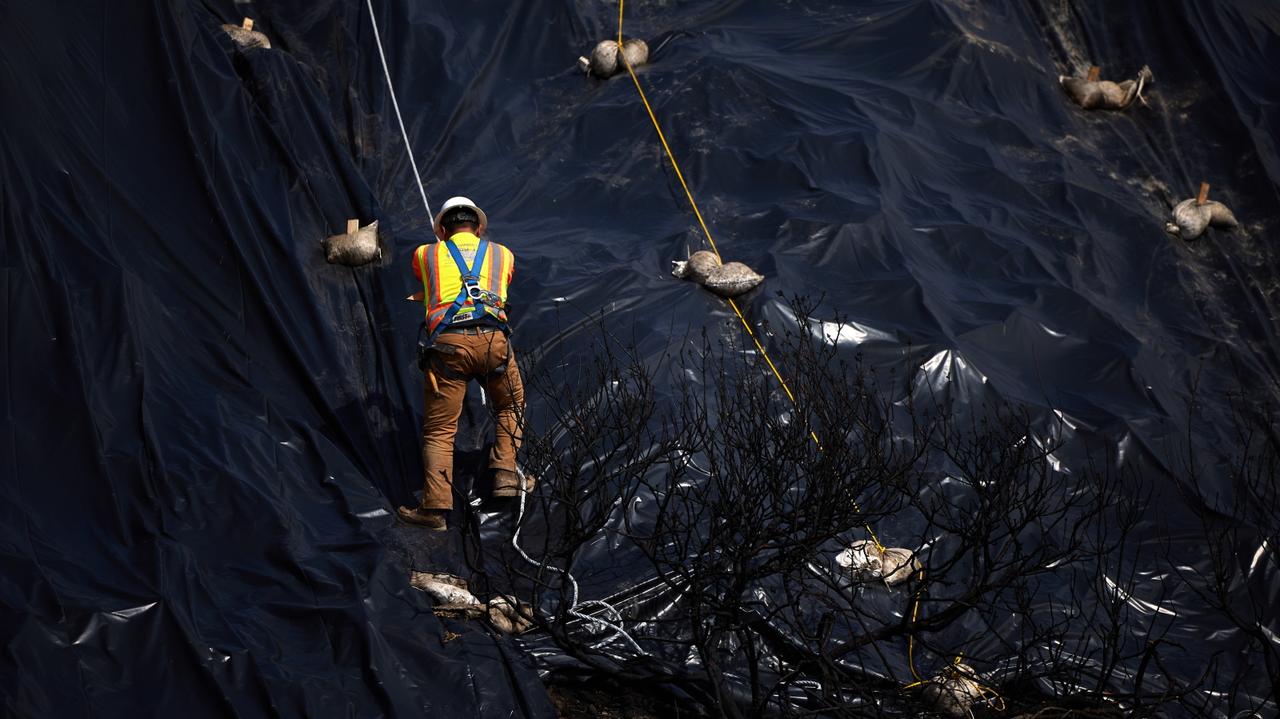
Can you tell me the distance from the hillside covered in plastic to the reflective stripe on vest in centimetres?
85

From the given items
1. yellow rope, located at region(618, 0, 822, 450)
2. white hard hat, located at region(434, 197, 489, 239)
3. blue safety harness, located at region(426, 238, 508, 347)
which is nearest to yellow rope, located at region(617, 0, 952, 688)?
yellow rope, located at region(618, 0, 822, 450)

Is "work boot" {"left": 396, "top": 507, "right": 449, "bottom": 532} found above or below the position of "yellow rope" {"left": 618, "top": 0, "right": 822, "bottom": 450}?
below

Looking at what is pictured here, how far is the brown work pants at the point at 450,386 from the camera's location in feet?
20.7

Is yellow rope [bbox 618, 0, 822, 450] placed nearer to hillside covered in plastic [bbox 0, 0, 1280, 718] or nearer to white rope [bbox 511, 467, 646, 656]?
hillside covered in plastic [bbox 0, 0, 1280, 718]

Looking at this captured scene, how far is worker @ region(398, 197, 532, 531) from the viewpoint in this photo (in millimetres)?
6316

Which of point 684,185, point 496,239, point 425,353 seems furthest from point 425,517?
point 684,185

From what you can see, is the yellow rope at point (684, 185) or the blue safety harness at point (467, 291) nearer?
the blue safety harness at point (467, 291)

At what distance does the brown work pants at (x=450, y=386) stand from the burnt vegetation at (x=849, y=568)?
303 millimetres

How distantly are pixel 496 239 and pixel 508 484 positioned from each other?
7.89 ft

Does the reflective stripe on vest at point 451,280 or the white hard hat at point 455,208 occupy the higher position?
the white hard hat at point 455,208

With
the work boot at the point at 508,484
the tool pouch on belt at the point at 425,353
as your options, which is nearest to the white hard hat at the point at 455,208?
the tool pouch on belt at the point at 425,353

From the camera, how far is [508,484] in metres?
6.58

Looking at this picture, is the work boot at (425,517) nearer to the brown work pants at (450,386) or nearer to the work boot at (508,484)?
the brown work pants at (450,386)

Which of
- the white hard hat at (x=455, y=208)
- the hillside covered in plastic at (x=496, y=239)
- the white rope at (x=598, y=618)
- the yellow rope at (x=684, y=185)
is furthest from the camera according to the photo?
the yellow rope at (x=684, y=185)
